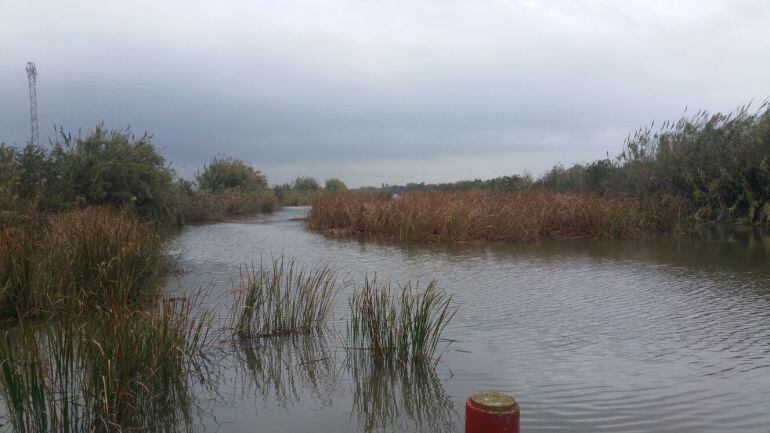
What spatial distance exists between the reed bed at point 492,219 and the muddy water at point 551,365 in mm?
6161

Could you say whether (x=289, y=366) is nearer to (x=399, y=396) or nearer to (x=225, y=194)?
(x=399, y=396)

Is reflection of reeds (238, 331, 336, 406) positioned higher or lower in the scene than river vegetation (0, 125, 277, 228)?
lower

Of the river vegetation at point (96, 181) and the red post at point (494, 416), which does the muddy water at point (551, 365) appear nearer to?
the red post at point (494, 416)

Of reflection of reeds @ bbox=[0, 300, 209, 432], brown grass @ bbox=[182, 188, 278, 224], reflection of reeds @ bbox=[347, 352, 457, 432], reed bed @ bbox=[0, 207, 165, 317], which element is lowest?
reflection of reeds @ bbox=[347, 352, 457, 432]

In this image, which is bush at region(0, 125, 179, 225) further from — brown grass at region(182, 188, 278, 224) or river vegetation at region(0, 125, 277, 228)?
brown grass at region(182, 188, 278, 224)

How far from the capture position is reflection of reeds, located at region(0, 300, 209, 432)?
11.8 feet

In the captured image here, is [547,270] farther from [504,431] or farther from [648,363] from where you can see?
[504,431]

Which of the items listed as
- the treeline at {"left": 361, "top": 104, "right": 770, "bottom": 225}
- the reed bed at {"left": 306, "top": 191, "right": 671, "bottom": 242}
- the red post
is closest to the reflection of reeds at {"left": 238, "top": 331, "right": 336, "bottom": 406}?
the red post

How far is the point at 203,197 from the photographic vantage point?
90.4 feet

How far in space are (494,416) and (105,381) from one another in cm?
251

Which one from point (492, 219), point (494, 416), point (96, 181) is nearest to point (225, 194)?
point (96, 181)

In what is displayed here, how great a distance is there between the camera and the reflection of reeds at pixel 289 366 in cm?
477

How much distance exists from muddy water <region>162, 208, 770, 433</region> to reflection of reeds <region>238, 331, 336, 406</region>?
2 cm

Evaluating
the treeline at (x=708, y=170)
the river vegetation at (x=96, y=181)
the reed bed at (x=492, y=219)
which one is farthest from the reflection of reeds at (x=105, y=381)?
the treeline at (x=708, y=170)
